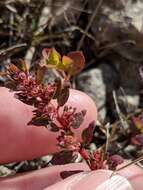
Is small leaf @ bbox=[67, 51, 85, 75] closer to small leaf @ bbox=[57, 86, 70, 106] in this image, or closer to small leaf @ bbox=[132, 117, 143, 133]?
small leaf @ bbox=[57, 86, 70, 106]

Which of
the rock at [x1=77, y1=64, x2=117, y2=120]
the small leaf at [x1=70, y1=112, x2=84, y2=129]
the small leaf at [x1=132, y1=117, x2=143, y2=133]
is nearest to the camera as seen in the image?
the small leaf at [x1=70, y1=112, x2=84, y2=129]

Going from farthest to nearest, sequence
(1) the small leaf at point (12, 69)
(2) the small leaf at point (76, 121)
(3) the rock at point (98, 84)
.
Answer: (3) the rock at point (98, 84), (2) the small leaf at point (76, 121), (1) the small leaf at point (12, 69)

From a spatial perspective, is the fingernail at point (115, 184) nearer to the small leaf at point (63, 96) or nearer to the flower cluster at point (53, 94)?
the flower cluster at point (53, 94)

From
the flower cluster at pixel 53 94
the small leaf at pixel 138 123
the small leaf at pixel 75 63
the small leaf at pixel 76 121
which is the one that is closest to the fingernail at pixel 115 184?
the flower cluster at pixel 53 94

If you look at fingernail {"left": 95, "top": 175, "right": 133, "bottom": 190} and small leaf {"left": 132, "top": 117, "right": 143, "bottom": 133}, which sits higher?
small leaf {"left": 132, "top": 117, "right": 143, "bottom": 133}

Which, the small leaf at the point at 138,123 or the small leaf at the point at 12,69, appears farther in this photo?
the small leaf at the point at 138,123

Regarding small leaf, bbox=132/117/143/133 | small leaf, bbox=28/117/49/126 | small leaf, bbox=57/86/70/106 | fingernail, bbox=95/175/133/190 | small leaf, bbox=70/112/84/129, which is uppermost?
small leaf, bbox=57/86/70/106

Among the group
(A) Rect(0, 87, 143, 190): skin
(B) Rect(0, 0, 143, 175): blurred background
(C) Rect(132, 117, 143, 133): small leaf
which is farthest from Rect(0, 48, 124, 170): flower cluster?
(B) Rect(0, 0, 143, 175): blurred background

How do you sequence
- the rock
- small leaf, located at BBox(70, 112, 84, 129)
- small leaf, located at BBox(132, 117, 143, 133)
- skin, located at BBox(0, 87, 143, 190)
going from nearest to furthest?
small leaf, located at BBox(70, 112, 84, 129)
skin, located at BBox(0, 87, 143, 190)
small leaf, located at BBox(132, 117, 143, 133)
the rock
